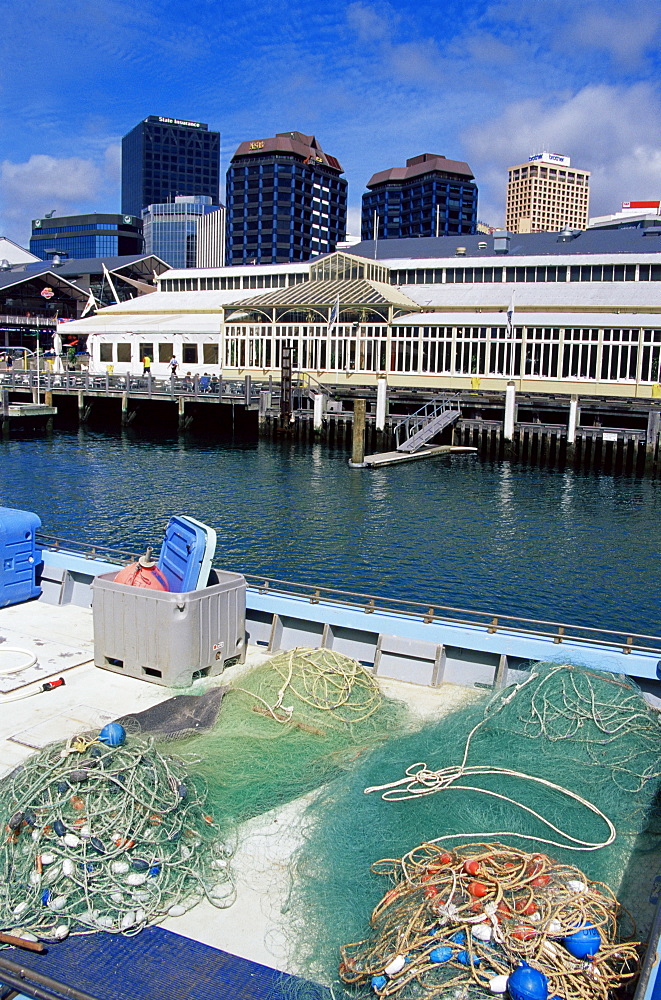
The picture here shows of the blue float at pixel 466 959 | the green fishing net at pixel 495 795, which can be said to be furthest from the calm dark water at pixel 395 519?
the blue float at pixel 466 959

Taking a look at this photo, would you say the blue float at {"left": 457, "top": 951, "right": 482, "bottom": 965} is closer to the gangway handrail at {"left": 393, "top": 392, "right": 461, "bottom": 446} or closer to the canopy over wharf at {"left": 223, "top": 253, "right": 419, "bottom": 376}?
the gangway handrail at {"left": 393, "top": 392, "right": 461, "bottom": 446}

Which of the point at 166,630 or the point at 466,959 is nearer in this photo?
the point at 466,959

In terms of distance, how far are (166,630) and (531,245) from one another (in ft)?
206

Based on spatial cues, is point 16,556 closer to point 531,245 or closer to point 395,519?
point 395,519

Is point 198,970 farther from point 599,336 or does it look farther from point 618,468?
point 599,336

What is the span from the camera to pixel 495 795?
22.2 ft

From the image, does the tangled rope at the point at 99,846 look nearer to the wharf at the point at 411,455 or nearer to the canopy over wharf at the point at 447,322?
the wharf at the point at 411,455

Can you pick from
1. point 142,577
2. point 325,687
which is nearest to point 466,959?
point 325,687

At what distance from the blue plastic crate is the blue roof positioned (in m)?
53.5

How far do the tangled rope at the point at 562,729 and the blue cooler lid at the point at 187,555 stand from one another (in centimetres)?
351

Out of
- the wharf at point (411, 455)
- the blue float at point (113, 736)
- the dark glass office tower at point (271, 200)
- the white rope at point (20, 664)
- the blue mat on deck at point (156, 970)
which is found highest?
the dark glass office tower at point (271, 200)

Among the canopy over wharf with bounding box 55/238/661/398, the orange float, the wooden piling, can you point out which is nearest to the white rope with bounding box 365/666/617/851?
the orange float

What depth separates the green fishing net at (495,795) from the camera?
230 inches

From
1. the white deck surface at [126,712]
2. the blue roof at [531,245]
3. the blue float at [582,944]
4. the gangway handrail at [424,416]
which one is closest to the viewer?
the blue float at [582,944]
